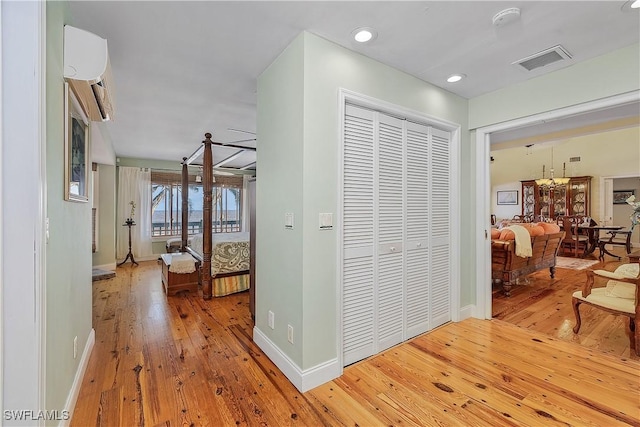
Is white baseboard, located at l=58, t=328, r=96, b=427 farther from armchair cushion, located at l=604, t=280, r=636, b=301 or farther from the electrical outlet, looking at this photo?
armchair cushion, located at l=604, t=280, r=636, b=301

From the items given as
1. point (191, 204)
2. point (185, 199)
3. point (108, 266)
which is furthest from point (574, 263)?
point (108, 266)

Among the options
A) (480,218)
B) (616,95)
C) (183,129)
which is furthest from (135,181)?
(616,95)

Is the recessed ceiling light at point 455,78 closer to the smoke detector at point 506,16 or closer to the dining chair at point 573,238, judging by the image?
the smoke detector at point 506,16

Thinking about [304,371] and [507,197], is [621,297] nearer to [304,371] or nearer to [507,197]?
[304,371]

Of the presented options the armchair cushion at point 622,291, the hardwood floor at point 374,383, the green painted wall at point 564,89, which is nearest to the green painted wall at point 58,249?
the hardwood floor at point 374,383

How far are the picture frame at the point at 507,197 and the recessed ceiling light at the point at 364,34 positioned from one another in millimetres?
9791

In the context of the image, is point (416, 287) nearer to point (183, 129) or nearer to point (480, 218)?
point (480, 218)

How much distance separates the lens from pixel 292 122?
2.11 metres

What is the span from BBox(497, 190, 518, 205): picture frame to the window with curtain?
28.7ft

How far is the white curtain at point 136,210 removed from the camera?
6.62m

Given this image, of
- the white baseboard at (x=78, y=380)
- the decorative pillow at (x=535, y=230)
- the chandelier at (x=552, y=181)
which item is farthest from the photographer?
the chandelier at (x=552, y=181)

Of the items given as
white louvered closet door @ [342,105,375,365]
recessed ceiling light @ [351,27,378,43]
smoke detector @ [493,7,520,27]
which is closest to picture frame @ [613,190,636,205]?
smoke detector @ [493,7,520,27]

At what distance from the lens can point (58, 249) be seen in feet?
5.12

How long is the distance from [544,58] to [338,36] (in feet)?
5.72
